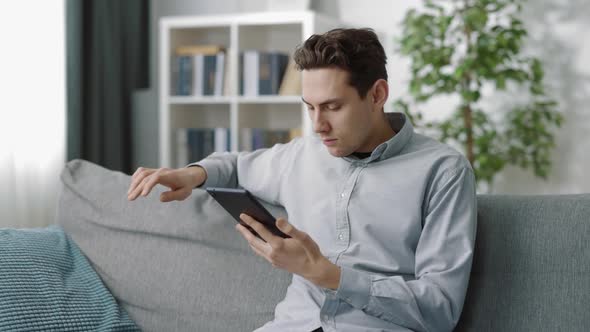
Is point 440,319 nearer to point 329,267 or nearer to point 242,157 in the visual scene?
point 329,267

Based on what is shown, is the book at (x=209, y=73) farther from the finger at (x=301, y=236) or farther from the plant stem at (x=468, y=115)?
the finger at (x=301, y=236)

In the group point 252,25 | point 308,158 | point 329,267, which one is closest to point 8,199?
point 252,25

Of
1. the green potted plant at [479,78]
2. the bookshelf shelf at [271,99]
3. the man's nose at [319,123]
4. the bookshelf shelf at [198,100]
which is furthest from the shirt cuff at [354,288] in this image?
the bookshelf shelf at [198,100]

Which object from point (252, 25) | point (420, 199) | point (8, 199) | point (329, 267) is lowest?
point (8, 199)

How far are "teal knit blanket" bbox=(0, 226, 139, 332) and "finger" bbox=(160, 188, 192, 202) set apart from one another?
0.29 meters

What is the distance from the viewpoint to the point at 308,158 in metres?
1.82

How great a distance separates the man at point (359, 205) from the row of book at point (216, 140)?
198cm

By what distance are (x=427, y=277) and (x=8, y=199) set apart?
2408 millimetres

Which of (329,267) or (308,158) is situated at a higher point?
(308,158)

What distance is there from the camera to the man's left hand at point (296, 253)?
1422 millimetres

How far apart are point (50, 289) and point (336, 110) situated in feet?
2.44

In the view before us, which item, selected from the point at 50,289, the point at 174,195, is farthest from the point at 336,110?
the point at 50,289

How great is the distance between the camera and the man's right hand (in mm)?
1729

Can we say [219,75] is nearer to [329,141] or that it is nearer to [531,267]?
[329,141]
